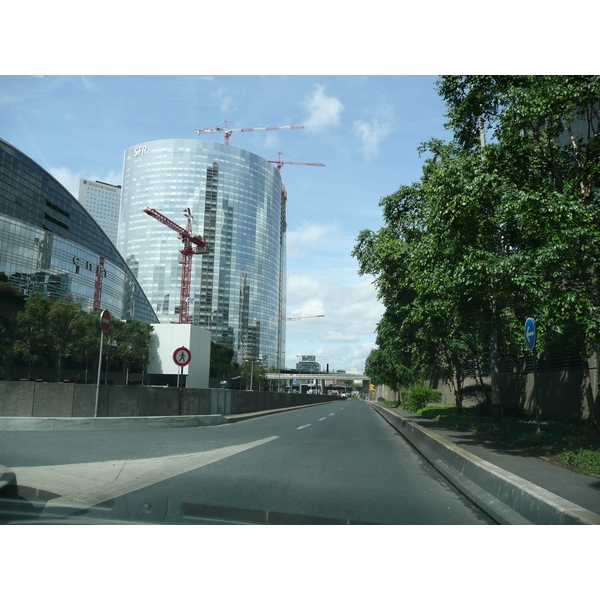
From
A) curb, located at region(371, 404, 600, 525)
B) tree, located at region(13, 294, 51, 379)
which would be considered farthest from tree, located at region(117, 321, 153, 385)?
curb, located at region(371, 404, 600, 525)

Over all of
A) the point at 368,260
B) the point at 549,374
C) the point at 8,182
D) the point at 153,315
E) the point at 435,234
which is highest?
the point at 8,182

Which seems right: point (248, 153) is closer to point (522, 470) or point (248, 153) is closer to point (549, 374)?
point (549, 374)

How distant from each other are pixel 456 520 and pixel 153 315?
146m

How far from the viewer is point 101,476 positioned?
7.57 meters

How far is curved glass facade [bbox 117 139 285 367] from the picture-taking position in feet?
516

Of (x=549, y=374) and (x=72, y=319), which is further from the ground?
(x=72, y=319)

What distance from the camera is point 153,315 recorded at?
145 m

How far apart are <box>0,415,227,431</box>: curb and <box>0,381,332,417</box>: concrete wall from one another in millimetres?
1013

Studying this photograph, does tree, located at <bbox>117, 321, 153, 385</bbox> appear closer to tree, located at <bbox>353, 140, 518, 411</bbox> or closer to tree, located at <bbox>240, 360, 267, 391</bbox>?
tree, located at <bbox>240, 360, 267, 391</bbox>

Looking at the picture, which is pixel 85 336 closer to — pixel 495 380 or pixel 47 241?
pixel 47 241

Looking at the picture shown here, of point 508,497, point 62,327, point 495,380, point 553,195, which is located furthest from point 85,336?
point 508,497

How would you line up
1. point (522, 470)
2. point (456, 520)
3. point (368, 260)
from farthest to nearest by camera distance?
point (368, 260), point (522, 470), point (456, 520)

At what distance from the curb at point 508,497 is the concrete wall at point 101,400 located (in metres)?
11.9
